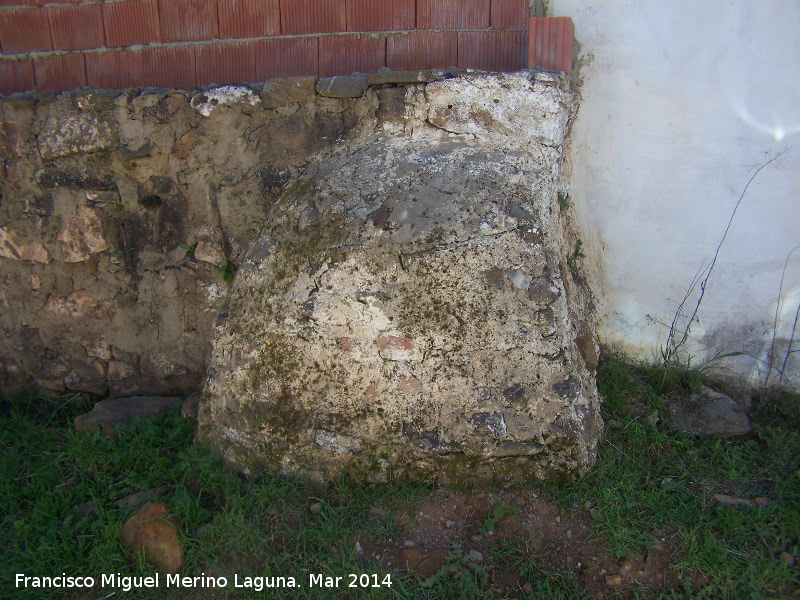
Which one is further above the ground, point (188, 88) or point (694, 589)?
point (188, 88)

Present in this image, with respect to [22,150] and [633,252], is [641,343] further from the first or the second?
[22,150]

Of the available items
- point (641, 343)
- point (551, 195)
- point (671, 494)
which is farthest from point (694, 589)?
point (551, 195)

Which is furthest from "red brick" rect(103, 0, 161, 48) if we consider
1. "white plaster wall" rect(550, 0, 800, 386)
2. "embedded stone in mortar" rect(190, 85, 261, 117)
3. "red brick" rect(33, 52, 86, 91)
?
"white plaster wall" rect(550, 0, 800, 386)

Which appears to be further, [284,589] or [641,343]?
[641,343]

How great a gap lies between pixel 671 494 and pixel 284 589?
4.98 ft

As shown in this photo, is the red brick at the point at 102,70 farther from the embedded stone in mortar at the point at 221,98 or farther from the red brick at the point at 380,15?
the red brick at the point at 380,15

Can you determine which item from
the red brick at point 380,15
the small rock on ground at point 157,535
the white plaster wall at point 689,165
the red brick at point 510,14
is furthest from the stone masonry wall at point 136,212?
the white plaster wall at point 689,165

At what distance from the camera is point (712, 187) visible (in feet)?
8.36

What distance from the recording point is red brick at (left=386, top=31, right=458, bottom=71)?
239cm

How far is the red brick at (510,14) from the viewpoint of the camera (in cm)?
235

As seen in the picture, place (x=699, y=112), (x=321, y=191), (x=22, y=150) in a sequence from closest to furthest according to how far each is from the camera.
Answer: (x=321, y=191) → (x=699, y=112) → (x=22, y=150)

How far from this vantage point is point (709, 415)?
2514 millimetres

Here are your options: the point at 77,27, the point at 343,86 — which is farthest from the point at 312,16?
the point at 77,27

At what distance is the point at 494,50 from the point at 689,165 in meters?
1.07
